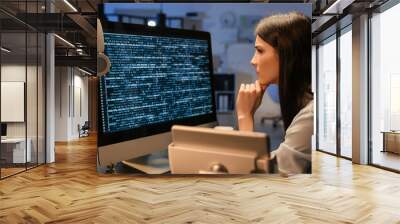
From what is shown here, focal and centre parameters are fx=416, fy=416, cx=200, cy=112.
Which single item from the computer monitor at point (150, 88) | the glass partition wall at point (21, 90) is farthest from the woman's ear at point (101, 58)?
the glass partition wall at point (21, 90)

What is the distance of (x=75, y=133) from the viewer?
17.4 metres

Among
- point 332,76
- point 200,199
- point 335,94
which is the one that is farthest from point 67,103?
point 200,199

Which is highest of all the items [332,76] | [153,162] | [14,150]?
[332,76]

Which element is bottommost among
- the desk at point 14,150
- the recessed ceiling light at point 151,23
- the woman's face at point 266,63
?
the desk at point 14,150

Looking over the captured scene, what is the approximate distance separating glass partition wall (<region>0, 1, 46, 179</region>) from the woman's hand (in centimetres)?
548

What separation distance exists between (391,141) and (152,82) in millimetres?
6331

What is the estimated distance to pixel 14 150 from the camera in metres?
7.59

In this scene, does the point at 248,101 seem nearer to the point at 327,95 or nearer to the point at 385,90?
the point at 385,90

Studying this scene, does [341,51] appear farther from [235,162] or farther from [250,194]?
[235,162]

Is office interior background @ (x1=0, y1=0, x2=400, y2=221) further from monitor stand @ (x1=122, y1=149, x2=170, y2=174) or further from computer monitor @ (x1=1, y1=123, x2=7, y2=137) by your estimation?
monitor stand @ (x1=122, y1=149, x2=170, y2=174)

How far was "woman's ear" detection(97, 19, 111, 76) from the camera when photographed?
264 cm

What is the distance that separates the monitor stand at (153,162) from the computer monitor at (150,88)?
0.03 m

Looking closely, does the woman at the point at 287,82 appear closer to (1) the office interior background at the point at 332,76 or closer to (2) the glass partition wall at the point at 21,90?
(1) the office interior background at the point at 332,76

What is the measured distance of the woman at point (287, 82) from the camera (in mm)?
2701
